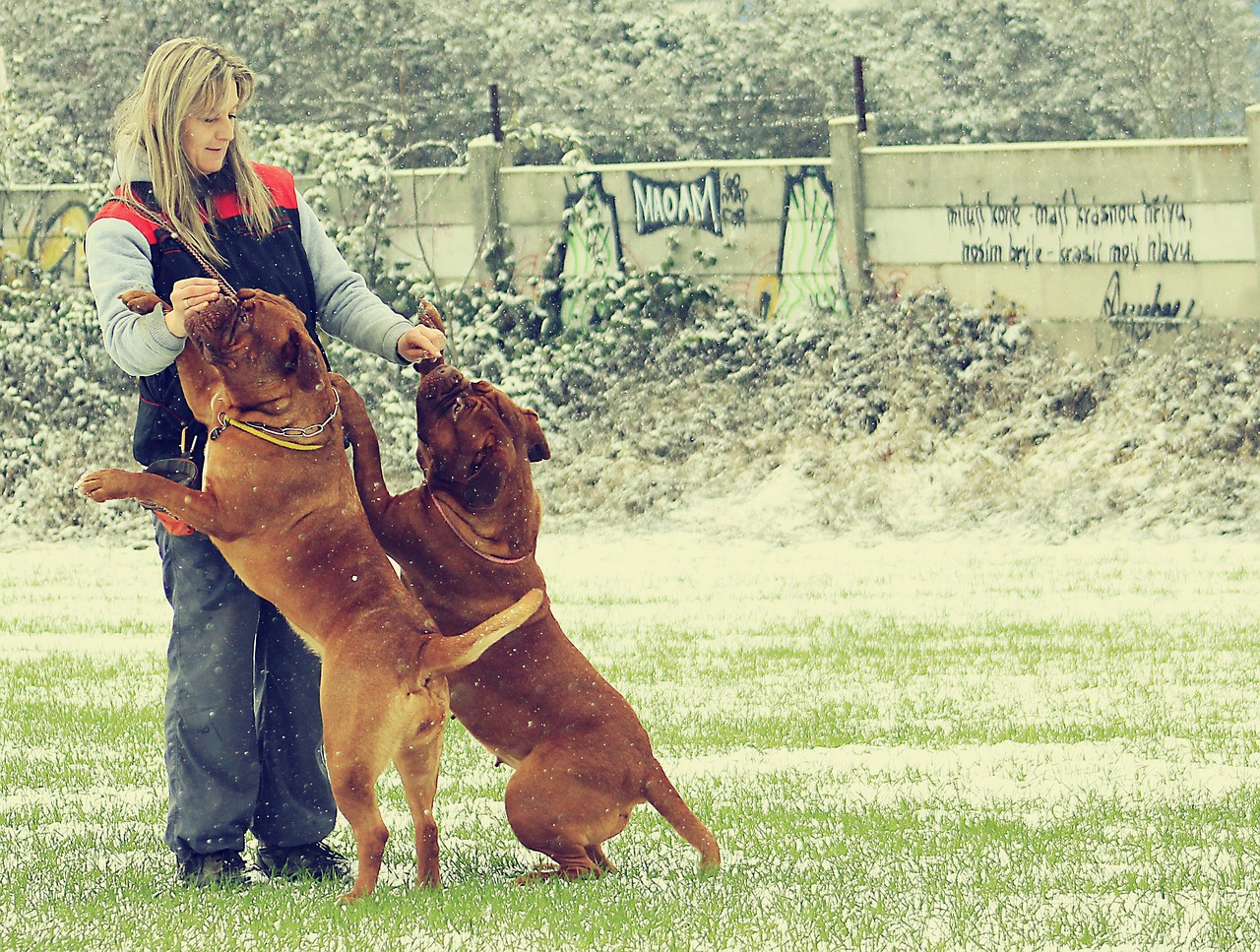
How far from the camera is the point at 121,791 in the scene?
5633mm

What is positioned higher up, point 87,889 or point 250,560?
point 250,560

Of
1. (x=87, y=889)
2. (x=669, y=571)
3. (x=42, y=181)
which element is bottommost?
(x=669, y=571)

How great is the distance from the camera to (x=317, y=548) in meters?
3.98

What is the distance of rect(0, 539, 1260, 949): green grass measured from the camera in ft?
12.4

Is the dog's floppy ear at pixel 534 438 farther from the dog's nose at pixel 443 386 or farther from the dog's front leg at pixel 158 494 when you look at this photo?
the dog's front leg at pixel 158 494

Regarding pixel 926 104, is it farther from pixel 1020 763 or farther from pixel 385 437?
pixel 1020 763

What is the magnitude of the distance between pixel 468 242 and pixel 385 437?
2.17m

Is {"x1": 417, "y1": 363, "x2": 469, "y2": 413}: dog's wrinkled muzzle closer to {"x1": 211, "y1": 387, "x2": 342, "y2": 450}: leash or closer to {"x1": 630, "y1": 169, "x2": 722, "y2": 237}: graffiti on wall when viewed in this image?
{"x1": 211, "y1": 387, "x2": 342, "y2": 450}: leash

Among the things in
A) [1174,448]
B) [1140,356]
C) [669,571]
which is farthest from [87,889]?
[1140,356]

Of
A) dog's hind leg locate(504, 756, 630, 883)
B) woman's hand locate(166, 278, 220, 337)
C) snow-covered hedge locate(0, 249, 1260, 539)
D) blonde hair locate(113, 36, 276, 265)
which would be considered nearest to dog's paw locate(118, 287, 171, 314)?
woman's hand locate(166, 278, 220, 337)

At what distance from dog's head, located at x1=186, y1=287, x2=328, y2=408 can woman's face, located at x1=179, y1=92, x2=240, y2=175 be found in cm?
44

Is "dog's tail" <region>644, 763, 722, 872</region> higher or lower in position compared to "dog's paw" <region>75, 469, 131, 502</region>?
lower

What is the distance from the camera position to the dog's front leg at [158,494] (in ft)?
12.5

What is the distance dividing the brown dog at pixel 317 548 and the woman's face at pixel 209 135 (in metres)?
0.43
